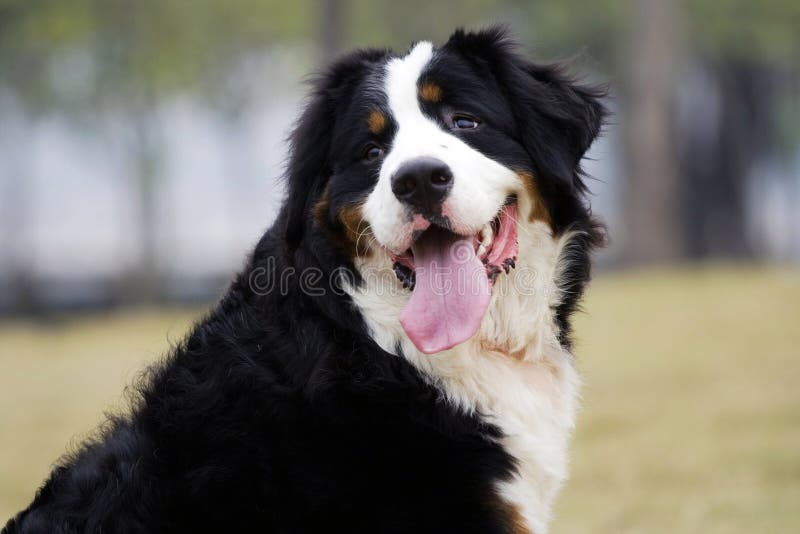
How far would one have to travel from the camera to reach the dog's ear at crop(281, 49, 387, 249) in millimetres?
3467

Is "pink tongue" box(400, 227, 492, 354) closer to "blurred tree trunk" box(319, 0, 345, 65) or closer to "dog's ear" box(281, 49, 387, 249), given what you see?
"dog's ear" box(281, 49, 387, 249)

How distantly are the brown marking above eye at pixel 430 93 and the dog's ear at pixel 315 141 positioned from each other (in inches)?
11.5

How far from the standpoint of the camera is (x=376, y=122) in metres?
3.43

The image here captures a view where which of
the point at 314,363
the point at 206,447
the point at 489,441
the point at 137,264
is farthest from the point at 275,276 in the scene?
the point at 137,264

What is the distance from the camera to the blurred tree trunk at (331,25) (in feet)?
52.1

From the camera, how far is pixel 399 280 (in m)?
3.41

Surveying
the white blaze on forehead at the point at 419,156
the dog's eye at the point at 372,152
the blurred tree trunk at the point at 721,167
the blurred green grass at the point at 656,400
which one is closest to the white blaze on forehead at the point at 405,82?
the white blaze on forehead at the point at 419,156

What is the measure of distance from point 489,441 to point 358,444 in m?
0.45

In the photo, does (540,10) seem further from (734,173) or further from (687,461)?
(687,461)

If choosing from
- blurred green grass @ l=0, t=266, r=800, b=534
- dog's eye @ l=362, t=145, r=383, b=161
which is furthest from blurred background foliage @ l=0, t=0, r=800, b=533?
dog's eye @ l=362, t=145, r=383, b=161

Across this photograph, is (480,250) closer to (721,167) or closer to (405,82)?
(405,82)

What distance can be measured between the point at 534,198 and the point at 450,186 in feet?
1.43

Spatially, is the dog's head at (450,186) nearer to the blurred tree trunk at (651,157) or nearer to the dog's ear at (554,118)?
the dog's ear at (554,118)

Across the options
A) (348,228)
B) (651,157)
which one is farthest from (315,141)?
(651,157)
